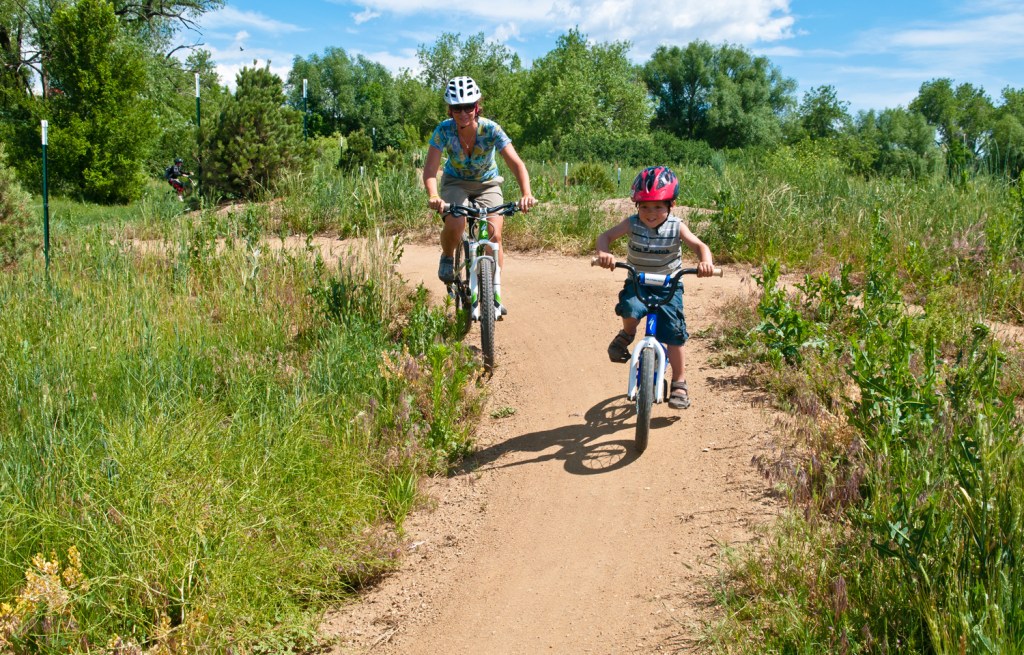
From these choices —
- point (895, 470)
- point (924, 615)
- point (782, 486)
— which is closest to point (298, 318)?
point (782, 486)

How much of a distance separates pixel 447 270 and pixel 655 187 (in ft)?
7.13

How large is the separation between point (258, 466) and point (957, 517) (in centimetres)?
314

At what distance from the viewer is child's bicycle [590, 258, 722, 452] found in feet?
15.5

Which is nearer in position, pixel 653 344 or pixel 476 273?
pixel 653 344

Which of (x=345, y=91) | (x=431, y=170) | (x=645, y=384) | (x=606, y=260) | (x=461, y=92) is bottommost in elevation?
(x=645, y=384)

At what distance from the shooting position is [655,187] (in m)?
4.92

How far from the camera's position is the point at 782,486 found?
429cm

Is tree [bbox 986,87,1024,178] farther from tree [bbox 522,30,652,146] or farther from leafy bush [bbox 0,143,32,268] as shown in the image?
leafy bush [bbox 0,143,32,268]

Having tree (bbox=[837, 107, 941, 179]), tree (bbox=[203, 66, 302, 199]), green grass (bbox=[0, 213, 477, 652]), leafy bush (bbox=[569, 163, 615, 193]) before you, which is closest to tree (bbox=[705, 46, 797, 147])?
tree (bbox=[837, 107, 941, 179])

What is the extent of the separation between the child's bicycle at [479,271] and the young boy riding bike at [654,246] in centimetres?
119

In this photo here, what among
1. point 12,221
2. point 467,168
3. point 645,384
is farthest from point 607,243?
point 12,221

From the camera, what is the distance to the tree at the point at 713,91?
7212cm

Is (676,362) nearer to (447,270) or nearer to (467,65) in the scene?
(447,270)

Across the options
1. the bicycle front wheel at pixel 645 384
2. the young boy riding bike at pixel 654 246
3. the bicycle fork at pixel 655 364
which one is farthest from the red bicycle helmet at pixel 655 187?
the bicycle front wheel at pixel 645 384
